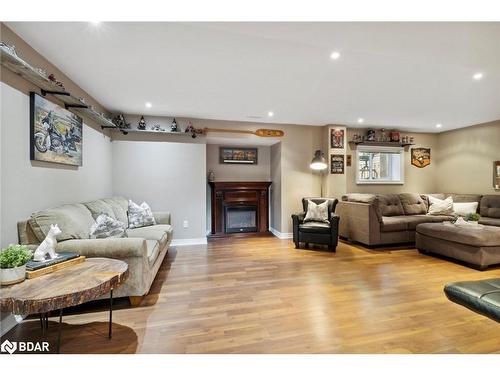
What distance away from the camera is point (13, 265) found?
142 cm

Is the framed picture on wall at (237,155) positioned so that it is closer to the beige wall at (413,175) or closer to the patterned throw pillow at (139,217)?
the beige wall at (413,175)

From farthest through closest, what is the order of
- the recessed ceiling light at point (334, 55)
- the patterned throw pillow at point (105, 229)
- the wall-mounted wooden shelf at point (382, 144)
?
1. the wall-mounted wooden shelf at point (382, 144)
2. the patterned throw pillow at point (105, 229)
3. the recessed ceiling light at point (334, 55)

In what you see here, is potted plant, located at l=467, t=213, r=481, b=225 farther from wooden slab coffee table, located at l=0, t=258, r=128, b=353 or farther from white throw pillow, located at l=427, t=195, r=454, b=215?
wooden slab coffee table, located at l=0, t=258, r=128, b=353

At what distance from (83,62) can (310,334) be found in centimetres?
325

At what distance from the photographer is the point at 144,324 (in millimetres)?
1866

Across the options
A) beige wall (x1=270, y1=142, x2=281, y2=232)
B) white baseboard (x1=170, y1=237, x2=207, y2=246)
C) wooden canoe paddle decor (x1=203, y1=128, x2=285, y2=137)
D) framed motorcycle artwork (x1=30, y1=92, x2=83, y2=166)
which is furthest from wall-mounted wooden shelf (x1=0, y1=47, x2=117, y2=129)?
beige wall (x1=270, y1=142, x2=281, y2=232)

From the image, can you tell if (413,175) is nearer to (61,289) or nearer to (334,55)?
(334,55)

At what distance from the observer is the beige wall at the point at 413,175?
5.32 m

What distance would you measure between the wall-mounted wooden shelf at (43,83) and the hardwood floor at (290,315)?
2.02 meters

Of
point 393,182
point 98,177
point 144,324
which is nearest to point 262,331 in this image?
point 144,324

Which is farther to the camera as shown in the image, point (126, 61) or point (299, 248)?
point (299, 248)

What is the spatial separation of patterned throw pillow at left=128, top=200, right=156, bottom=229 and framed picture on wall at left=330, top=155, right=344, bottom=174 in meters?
3.62

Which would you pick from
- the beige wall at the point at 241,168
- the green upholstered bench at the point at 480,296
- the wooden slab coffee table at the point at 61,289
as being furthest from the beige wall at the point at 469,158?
the wooden slab coffee table at the point at 61,289

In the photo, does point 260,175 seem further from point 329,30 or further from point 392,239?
point 329,30
